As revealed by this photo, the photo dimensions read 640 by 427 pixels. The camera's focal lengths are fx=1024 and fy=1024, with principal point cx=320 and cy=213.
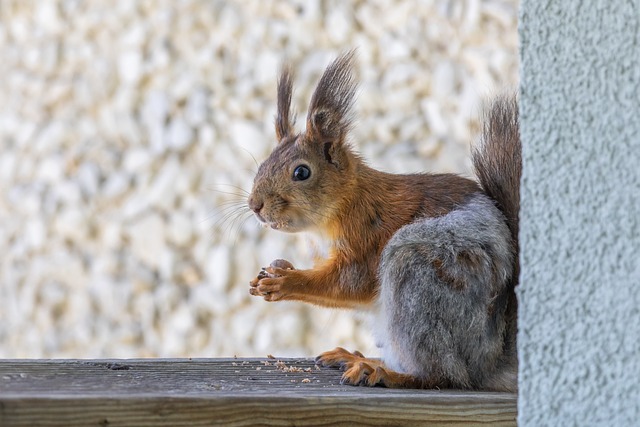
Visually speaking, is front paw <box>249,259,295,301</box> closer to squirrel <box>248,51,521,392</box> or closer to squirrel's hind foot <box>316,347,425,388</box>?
squirrel <box>248,51,521,392</box>

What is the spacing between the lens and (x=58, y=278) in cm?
405

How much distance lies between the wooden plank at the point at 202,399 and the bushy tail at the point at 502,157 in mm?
300

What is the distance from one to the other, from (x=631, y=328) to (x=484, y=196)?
1.83 ft

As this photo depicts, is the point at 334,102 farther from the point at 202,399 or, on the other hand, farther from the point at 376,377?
the point at 202,399

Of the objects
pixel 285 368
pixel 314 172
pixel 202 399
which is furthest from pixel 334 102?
pixel 202 399

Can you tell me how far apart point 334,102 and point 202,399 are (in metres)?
0.66

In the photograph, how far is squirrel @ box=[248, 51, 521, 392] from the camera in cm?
132

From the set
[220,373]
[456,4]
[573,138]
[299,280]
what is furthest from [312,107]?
[456,4]

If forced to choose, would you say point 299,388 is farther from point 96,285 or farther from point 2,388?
point 96,285

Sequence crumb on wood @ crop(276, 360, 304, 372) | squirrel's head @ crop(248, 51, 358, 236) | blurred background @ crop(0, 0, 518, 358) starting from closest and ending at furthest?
crumb on wood @ crop(276, 360, 304, 372) → squirrel's head @ crop(248, 51, 358, 236) → blurred background @ crop(0, 0, 518, 358)

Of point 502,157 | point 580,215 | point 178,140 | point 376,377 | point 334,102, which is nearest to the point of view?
point 580,215

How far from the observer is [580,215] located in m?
0.92

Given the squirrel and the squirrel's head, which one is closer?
the squirrel

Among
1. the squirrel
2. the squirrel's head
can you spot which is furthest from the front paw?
the squirrel's head
